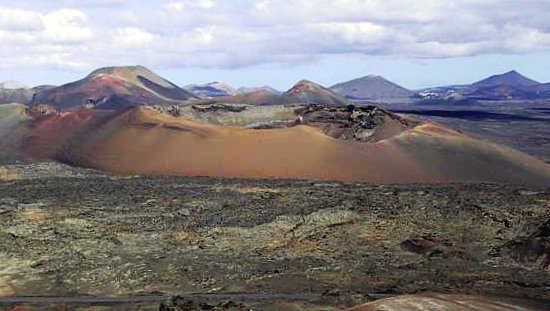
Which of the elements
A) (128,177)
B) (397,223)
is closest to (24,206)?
(128,177)

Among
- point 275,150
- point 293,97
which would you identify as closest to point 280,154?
point 275,150

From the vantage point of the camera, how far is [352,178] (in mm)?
53062

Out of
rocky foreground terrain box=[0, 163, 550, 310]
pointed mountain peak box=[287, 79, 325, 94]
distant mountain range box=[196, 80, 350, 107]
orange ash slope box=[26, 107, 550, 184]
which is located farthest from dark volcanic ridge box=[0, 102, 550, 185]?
pointed mountain peak box=[287, 79, 325, 94]

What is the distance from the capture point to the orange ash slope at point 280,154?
5444 cm

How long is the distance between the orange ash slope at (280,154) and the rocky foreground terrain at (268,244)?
9814 millimetres

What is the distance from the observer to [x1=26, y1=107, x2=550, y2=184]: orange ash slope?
54438 millimetres

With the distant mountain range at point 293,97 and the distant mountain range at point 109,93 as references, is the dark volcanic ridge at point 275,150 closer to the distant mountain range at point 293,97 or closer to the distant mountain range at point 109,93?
the distant mountain range at point 293,97

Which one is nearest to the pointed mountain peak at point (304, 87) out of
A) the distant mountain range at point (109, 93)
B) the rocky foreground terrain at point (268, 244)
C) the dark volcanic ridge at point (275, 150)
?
the distant mountain range at point (109, 93)

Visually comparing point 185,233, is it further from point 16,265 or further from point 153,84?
point 153,84

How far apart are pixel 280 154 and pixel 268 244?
83.3ft

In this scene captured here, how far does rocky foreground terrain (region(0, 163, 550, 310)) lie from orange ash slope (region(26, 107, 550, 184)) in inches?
386

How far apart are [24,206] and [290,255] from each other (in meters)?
15.6

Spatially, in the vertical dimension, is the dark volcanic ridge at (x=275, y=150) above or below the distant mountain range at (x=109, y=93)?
below

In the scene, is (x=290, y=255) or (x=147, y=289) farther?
(x=290, y=255)
